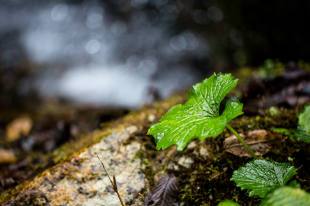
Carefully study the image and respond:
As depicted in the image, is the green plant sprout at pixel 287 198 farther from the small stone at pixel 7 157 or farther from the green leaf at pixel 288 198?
the small stone at pixel 7 157

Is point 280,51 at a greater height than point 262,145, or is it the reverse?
point 280,51

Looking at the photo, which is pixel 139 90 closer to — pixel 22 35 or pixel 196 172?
pixel 196 172

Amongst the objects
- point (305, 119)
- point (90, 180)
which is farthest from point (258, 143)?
point (90, 180)

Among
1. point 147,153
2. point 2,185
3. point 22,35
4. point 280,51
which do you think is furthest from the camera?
point 22,35

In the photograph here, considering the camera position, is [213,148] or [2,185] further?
[2,185]

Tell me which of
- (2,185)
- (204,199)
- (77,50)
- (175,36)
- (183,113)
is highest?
(77,50)

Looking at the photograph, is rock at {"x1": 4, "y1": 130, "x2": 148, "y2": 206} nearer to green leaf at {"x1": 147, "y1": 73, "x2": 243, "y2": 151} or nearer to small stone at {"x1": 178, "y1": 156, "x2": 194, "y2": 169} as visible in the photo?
small stone at {"x1": 178, "y1": 156, "x2": 194, "y2": 169}

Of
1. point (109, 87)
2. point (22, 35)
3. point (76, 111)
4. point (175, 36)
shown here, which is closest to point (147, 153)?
point (76, 111)

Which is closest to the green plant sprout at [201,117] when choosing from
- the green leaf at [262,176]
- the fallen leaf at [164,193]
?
the green leaf at [262,176]
